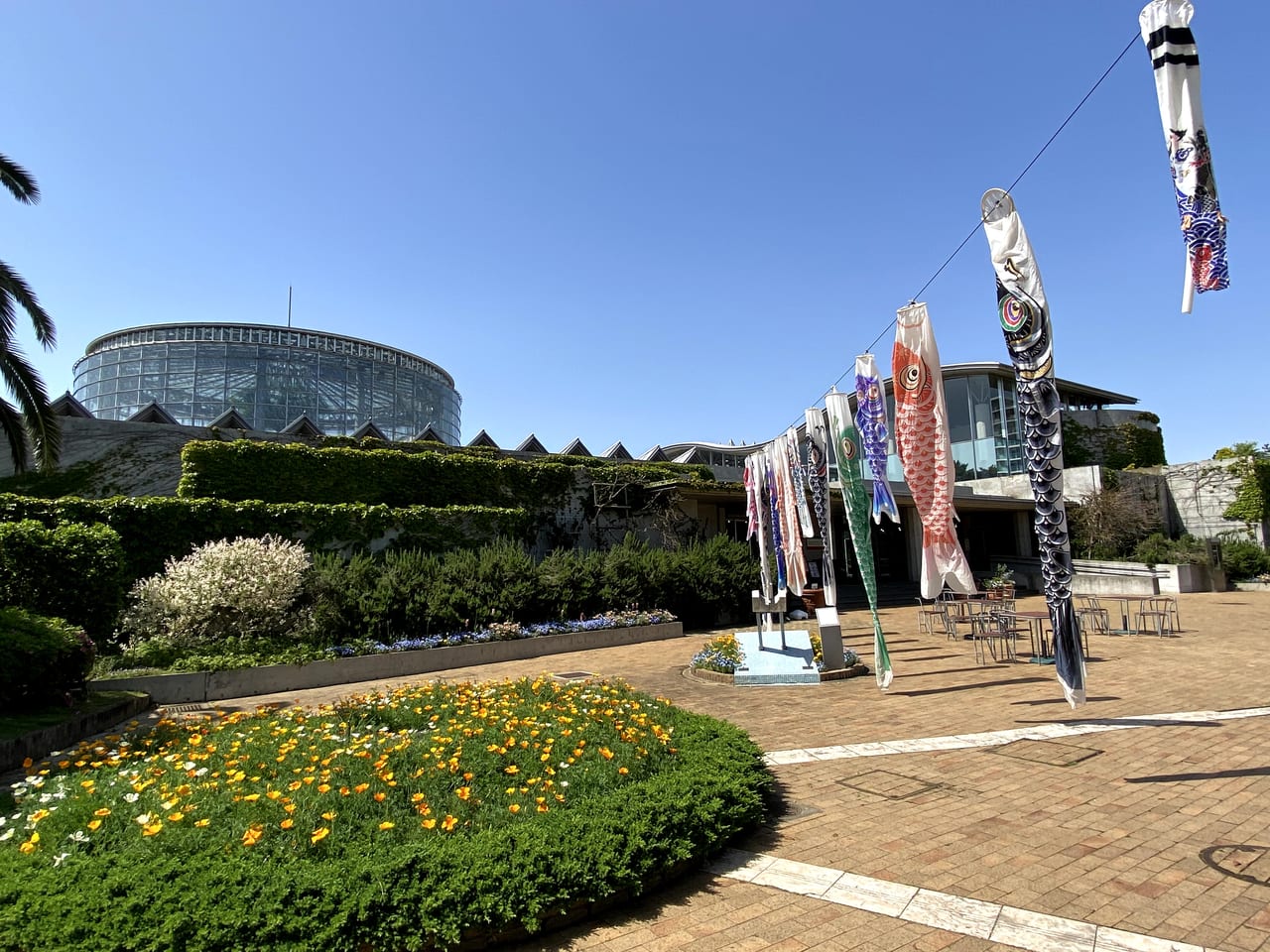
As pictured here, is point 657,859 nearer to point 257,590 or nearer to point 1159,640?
point 257,590

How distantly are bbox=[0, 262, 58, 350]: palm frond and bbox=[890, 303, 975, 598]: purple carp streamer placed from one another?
13.7 meters

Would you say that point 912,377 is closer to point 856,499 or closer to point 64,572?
point 856,499

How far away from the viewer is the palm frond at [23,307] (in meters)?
11.6

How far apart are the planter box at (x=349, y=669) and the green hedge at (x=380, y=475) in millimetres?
8190

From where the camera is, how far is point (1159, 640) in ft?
46.6

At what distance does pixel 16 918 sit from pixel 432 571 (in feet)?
42.1

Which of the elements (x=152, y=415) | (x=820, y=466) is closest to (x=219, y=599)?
(x=152, y=415)

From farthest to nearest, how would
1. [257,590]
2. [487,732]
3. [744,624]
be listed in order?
[744,624] < [257,590] < [487,732]

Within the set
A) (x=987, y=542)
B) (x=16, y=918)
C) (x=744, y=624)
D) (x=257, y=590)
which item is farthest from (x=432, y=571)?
(x=987, y=542)

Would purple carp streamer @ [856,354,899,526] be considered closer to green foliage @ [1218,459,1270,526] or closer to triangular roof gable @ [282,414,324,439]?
triangular roof gable @ [282,414,324,439]

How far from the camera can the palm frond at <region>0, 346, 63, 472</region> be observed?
1217 centimetres

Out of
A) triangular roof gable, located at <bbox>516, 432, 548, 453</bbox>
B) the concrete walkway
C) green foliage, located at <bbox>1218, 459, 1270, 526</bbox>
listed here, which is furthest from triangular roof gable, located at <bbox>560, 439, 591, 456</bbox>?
green foliage, located at <bbox>1218, 459, 1270, 526</bbox>

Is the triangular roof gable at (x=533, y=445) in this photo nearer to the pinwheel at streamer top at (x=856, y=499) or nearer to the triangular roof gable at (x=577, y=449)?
the triangular roof gable at (x=577, y=449)

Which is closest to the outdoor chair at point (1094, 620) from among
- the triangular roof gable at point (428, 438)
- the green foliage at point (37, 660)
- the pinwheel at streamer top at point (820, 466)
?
the pinwheel at streamer top at point (820, 466)
